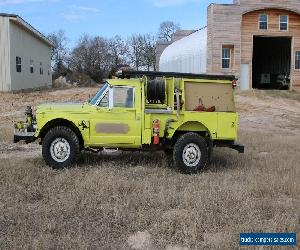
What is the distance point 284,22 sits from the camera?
35.3 m

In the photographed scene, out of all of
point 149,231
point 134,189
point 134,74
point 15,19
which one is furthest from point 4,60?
point 149,231

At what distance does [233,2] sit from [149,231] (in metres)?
31.0

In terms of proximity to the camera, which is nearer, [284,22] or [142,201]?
[142,201]

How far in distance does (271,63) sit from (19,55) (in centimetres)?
2451

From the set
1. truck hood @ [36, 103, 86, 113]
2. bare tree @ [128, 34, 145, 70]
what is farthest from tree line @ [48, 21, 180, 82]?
truck hood @ [36, 103, 86, 113]

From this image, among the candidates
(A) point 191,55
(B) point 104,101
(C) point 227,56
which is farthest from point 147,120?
(A) point 191,55

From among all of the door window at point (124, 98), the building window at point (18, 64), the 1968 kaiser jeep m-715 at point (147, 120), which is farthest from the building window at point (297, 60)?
the door window at point (124, 98)

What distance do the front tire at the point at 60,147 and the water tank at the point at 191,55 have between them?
26.0m

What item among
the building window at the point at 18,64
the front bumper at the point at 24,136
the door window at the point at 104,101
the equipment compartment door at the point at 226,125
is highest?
the building window at the point at 18,64

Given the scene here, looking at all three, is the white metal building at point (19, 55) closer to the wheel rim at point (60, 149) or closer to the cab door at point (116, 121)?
the wheel rim at point (60, 149)

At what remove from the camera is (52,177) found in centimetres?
930

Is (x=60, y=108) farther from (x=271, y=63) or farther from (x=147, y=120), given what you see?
(x=271, y=63)

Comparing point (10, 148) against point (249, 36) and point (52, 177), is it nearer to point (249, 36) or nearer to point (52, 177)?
point (52, 177)

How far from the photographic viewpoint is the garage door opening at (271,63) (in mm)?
40719
